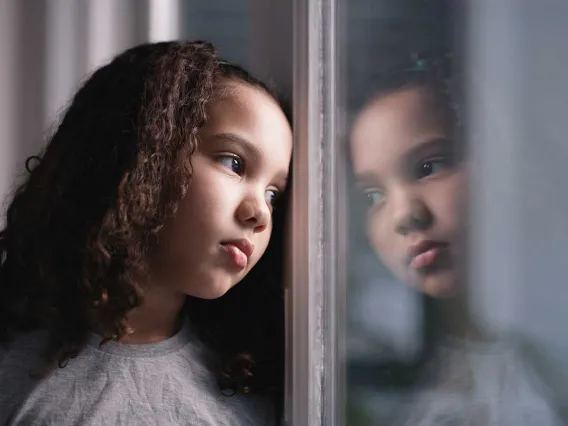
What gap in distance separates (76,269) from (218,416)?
0.22 meters

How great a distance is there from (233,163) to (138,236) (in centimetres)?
12

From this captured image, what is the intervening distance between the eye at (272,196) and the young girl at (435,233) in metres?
0.11

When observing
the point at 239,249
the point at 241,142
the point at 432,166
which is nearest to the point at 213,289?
the point at 239,249

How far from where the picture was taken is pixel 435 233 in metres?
0.67

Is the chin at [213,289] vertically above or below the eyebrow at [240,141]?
below

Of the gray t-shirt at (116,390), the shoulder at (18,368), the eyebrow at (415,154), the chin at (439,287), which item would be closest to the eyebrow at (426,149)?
the eyebrow at (415,154)

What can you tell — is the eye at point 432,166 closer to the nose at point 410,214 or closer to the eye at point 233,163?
the nose at point 410,214

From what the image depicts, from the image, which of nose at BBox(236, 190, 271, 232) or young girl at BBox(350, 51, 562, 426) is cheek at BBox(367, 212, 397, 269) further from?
nose at BBox(236, 190, 271, 232)

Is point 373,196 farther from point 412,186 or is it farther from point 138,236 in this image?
point 138,236

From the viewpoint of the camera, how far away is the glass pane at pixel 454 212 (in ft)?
2.15

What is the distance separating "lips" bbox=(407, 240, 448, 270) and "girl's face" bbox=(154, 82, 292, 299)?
16 cm

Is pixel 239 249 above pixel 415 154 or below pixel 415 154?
below

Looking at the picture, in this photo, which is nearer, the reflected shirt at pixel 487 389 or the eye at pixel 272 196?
the reflected shirt at pixel 487 389

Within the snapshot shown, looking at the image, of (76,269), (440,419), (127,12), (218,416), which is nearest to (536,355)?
(440,419)
